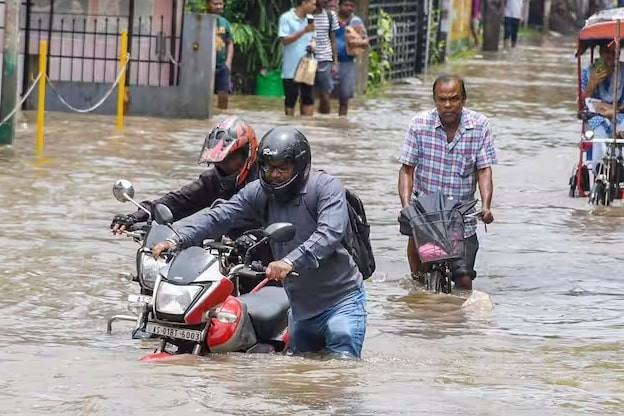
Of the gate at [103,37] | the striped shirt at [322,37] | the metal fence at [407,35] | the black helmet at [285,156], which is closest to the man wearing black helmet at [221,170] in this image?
the black helmet at [285,156]

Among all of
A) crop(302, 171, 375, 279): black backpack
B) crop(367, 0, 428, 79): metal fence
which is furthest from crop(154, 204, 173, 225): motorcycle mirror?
crop(367, 0, 428, 79): metal fence

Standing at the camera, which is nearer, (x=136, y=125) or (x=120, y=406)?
(x=120, y=406)

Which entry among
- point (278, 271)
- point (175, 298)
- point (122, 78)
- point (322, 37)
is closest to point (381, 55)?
point (322, 37)

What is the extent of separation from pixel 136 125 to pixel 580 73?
6457 millimetres

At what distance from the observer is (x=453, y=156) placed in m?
10.8

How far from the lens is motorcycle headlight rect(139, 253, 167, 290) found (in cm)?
812

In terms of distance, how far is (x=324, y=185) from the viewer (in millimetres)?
7746

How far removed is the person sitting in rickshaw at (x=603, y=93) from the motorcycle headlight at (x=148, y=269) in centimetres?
814

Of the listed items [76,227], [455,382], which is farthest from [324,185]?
[76,227]

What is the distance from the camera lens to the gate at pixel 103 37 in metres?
21.6

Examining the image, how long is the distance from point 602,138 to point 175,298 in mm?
9134

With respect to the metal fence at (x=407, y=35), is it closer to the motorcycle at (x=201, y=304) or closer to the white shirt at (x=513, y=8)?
the white shirt at (x=513, y=8)

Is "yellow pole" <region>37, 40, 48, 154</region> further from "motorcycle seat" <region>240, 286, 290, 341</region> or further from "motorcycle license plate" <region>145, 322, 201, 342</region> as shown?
"motorcycle license plate" <region>145, 322, 201, 342</region>

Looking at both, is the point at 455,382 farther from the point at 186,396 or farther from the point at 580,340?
the point at 580,340
